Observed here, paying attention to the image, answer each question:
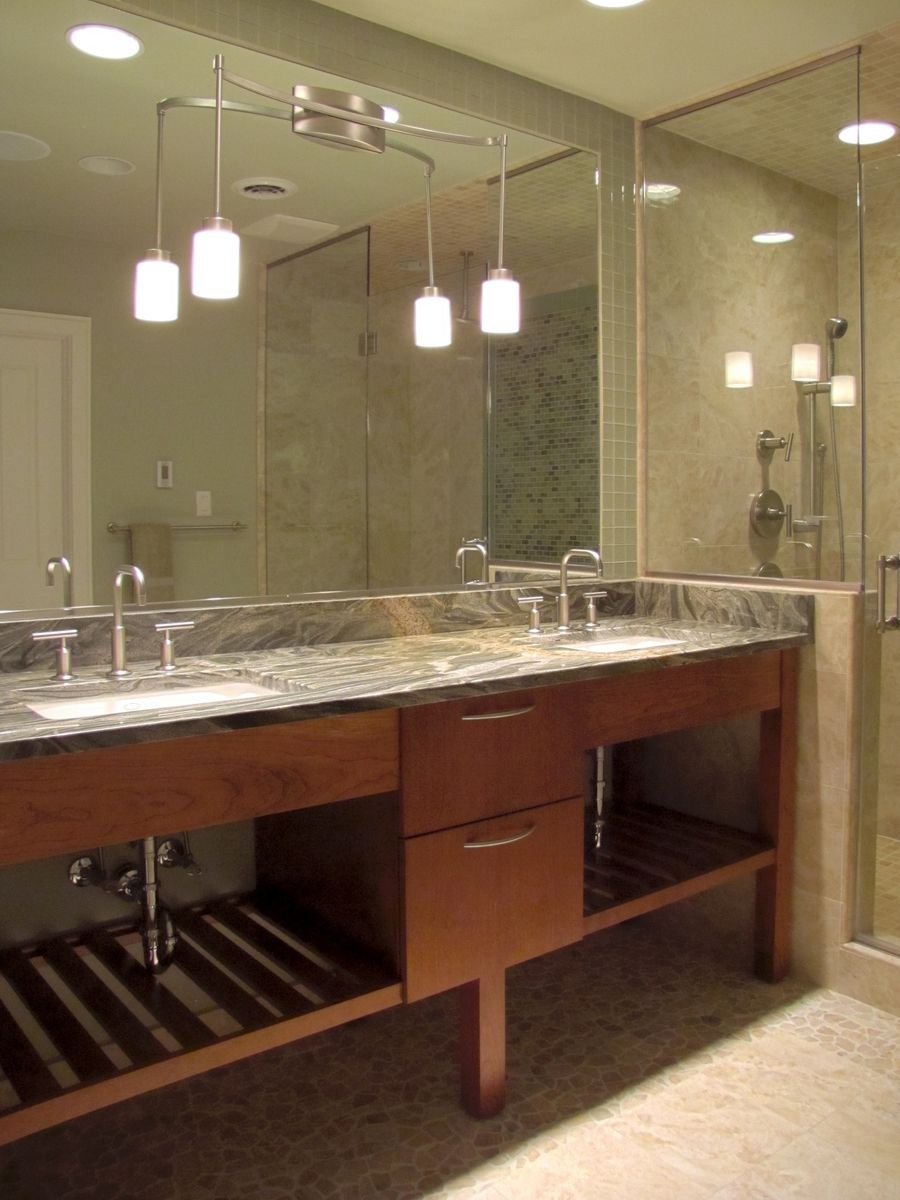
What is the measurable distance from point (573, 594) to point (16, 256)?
1.54 m

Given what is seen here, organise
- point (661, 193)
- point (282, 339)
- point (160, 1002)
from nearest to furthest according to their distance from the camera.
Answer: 1. point (160, 1002)
2. point (282, 339)
3. point (661, 193)

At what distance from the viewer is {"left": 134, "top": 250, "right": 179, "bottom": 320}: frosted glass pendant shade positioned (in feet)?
6.43

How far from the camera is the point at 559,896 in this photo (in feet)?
6.44

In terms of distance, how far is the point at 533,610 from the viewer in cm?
255

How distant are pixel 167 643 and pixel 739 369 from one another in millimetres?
1703

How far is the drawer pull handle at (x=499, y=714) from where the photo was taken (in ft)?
5.89

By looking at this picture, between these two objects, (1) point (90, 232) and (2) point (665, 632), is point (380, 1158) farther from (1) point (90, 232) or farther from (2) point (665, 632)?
(1) point (90, 232)

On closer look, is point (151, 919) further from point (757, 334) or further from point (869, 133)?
point (869, 133)

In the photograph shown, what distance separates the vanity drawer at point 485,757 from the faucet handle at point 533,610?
0.59 m

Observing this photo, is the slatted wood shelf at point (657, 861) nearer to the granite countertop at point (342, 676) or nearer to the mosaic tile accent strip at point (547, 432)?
the granite countertop at point (342, 676)

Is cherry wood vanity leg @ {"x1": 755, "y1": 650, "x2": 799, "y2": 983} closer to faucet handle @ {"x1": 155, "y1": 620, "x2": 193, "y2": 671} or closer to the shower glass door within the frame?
the shower glass door

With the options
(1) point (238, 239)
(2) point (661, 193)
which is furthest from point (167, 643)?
(2) point (661, 193)

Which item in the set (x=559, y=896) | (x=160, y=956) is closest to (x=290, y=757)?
(x=160, y=956)

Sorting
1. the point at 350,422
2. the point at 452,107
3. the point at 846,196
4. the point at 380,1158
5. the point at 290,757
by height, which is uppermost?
the point at 452,107
